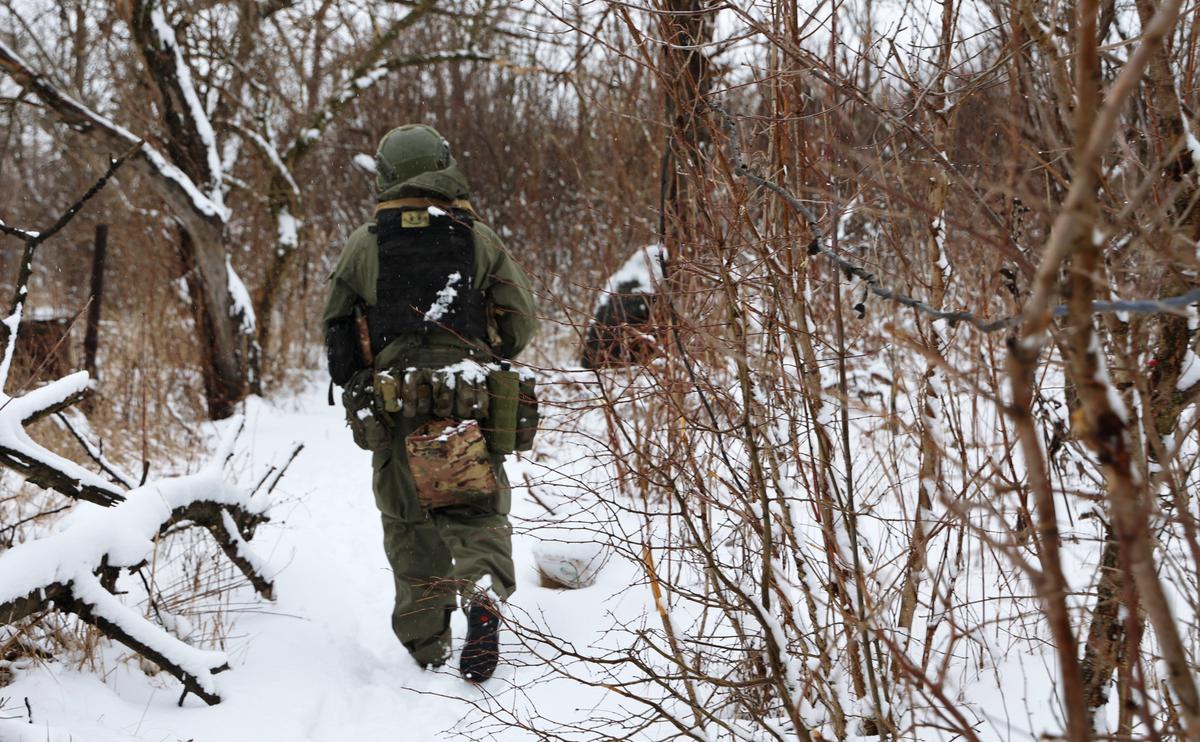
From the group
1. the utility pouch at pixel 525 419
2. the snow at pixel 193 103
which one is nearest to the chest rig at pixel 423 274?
the utility pouch at pixel 525 419

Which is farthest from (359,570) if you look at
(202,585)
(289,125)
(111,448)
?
(289,125)

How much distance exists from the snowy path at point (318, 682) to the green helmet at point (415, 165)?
1153 mm

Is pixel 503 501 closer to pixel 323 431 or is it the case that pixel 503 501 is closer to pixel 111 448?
pixel 111 448

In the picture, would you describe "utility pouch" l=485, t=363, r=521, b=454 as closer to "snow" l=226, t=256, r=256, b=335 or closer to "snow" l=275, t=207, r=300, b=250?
"snow" l=226, t=256, r=256, b=335

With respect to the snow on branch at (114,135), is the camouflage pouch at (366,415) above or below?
below

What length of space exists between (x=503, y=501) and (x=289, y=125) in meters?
7.98

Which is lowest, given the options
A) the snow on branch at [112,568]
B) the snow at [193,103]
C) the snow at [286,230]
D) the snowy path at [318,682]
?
the snowy path at [318,682]

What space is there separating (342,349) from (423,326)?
1.15 ft

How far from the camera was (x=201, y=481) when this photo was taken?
2.85 metres

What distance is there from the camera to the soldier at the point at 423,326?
9.94ft

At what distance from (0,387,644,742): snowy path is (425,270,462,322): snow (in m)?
0.70

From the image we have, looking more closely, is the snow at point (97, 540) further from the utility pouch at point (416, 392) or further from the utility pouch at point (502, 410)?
the utility pouch at point (502, 410)

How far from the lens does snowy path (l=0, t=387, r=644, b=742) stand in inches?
87.7

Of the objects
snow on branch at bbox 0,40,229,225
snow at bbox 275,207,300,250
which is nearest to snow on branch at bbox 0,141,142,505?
snow on branch at bbox 0,40,229,225
